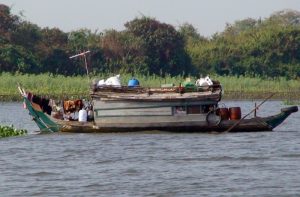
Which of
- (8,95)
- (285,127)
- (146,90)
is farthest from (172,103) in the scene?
(8,95)

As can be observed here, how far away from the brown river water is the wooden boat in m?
0.24

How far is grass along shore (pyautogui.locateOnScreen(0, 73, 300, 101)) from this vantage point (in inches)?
1929

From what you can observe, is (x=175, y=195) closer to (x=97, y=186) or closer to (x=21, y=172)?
(x=97, y=186)

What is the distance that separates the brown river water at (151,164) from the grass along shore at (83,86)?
1688 centimetres

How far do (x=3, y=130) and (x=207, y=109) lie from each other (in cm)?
510

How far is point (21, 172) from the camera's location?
22.3m

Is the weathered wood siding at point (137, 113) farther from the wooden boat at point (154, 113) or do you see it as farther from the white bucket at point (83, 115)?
the white bucket at point (83, 115)

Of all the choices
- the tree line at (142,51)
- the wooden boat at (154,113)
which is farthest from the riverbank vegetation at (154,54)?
the wooden boat at (154,113)

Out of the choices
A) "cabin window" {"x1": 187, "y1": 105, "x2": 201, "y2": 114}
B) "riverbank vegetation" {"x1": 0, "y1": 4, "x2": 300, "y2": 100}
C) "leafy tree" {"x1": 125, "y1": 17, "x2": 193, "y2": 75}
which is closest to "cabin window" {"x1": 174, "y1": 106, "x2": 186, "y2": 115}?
"cabin window" {"x1": 187, "y1": 105, "x2": 201, "y2": 114}

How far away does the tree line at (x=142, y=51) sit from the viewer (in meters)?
60.8

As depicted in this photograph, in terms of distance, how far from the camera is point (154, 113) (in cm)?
2903

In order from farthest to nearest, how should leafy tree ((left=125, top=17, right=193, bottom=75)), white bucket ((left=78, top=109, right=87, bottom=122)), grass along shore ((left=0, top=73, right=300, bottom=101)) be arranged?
leafy tree ((left=125, top=17, right=193, bottom=75)) < grass along shore ((left=0, top=73, right=300, bottom=101)) < white bucket ((left=78, top=109, right=87, bottom=122))

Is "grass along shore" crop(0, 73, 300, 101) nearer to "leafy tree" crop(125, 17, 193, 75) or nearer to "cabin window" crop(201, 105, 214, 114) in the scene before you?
"leafy tree" crop(125, 17, 193, 75)

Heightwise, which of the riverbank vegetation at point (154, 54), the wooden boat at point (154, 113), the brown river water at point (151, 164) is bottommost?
the brown river water at point (151, 164)
